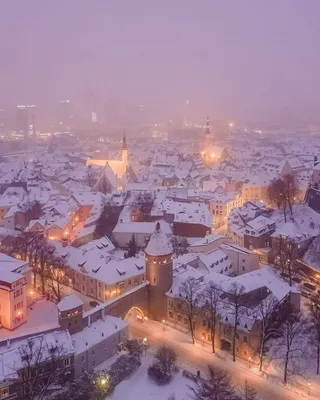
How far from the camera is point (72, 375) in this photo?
90.6 ft

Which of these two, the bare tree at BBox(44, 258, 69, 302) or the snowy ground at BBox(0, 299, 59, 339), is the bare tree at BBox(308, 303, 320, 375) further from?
the bare tree at BBox(44, 258, 69, 302)

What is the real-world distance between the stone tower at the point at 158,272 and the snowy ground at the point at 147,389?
23.5ft

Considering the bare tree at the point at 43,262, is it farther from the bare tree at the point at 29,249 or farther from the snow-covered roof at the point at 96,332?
the snow-covered roof at the point at 96,332

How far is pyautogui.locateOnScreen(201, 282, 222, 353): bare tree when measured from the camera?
3079cm

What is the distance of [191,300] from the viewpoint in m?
32.1

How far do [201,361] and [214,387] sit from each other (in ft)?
13.2

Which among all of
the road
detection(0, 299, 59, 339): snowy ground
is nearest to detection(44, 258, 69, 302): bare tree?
detection(0, 299, 59, 339): snowy ground

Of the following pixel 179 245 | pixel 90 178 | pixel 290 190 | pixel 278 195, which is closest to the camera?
pixel 179 245

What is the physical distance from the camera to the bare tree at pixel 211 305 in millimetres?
30786

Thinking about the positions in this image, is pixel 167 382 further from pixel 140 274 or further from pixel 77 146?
pixel 77 146

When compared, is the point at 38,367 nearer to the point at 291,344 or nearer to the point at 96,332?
the point at 96,332

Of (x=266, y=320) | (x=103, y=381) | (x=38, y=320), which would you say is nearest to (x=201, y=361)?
(x=266, y=320)

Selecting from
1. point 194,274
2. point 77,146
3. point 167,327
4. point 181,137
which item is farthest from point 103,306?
point 181,137

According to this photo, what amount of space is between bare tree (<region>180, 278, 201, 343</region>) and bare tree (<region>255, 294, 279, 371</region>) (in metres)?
4.10
